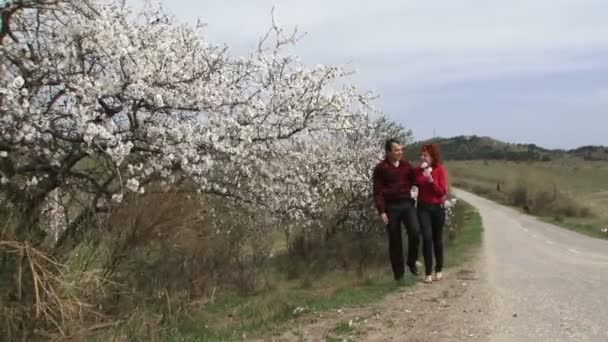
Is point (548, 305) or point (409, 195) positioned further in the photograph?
point (409, 195)

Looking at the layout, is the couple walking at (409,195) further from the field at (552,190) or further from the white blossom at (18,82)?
the field at (552,190)

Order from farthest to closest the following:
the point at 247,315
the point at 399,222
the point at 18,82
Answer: the point at 247,315
the point at 399,222
the point at 18,82

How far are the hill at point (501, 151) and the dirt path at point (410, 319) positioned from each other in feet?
Result: 435

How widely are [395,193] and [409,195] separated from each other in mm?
205

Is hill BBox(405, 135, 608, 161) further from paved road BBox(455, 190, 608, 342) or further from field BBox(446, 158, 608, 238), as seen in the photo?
paved road BBox(455, 190, 608, 342)

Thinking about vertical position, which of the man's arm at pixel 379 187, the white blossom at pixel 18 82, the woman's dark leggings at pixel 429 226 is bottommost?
the woman's dark leggings at pixel 429 226

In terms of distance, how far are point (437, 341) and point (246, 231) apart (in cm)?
673

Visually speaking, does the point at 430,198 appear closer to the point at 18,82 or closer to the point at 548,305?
the point at 548,305

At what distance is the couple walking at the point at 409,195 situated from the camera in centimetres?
896

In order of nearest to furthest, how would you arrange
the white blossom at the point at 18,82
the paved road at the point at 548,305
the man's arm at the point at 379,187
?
the paved road at the point at 548,305 → the white blossom at the point at 18,82 → the man's arm at the point at 379,187

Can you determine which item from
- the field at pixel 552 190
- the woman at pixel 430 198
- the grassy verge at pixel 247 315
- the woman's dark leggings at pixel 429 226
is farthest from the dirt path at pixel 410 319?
the field at pixel 552 190

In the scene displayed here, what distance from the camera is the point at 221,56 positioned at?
415 inches

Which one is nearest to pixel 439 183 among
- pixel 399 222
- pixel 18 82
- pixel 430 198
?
pixel 430 198

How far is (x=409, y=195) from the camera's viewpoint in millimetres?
9039
